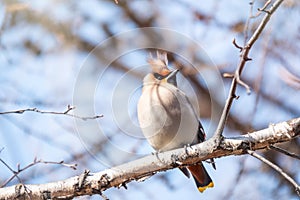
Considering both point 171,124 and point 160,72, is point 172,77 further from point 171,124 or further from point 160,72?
point 171,124

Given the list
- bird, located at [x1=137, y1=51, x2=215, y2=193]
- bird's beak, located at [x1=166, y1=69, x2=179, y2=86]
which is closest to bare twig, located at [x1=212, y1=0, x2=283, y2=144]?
bird, located at [x1=137, y1=51, x2=215, y2=193]

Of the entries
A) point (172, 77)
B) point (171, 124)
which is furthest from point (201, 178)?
point (172, 77)

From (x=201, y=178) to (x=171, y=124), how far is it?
1.15 feet

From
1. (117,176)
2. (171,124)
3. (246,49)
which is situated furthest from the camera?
(171,124)

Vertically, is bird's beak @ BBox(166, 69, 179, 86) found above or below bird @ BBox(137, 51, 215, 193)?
above

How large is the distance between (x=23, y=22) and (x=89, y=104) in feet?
3.50

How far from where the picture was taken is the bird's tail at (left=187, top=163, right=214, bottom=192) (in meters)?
3.42

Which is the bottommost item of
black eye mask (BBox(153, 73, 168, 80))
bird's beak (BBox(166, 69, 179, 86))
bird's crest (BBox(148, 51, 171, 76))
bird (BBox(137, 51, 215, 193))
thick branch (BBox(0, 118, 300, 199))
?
thick branch (BBox(0, 118, 300, 199))

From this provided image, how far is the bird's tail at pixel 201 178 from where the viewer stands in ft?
11.2

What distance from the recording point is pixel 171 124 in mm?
Answer: 3455

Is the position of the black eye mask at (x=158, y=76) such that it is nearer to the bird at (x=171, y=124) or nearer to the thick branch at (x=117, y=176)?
the bird at (x=171, y=124)

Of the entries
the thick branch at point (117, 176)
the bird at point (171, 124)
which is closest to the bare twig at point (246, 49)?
the thick branch at point (117, 176)

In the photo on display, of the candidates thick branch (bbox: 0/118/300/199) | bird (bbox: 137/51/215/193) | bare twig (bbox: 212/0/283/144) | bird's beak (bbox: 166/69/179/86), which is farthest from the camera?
bird's beak (bbox: 166/69/179/86)

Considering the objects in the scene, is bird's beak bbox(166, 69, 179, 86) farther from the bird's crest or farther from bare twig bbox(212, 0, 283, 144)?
bare twig bbox(212, 0, 283, 144)
